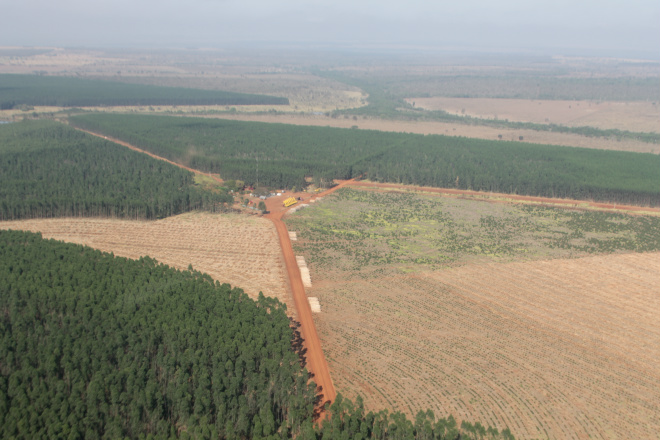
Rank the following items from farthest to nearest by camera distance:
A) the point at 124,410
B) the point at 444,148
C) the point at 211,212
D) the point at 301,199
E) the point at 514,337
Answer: the point at 444,148, the point at 301,199, the point at 211,212, the point at 514,337, the point at 124,410

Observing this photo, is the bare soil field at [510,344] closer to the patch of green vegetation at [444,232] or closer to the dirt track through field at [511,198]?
the patch of green vegetation at [444,232]

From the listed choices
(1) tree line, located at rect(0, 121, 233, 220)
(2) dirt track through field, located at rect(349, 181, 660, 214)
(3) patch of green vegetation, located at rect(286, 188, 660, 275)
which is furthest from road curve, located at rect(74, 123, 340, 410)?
(2) dirt track through field, located at rect(349, 181, 660, 214)

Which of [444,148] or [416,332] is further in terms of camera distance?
[444,148]

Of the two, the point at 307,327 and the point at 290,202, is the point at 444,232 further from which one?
the point at 307,327

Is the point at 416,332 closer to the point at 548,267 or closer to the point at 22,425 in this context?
the point at 548,267

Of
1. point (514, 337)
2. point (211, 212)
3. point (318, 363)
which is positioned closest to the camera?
point (318, 363)

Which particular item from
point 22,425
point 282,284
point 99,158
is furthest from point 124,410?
point 99,158

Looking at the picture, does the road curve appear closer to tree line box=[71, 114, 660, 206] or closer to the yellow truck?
the yellow truck

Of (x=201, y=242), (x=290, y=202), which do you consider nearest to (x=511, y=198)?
(x=290, y=202)
